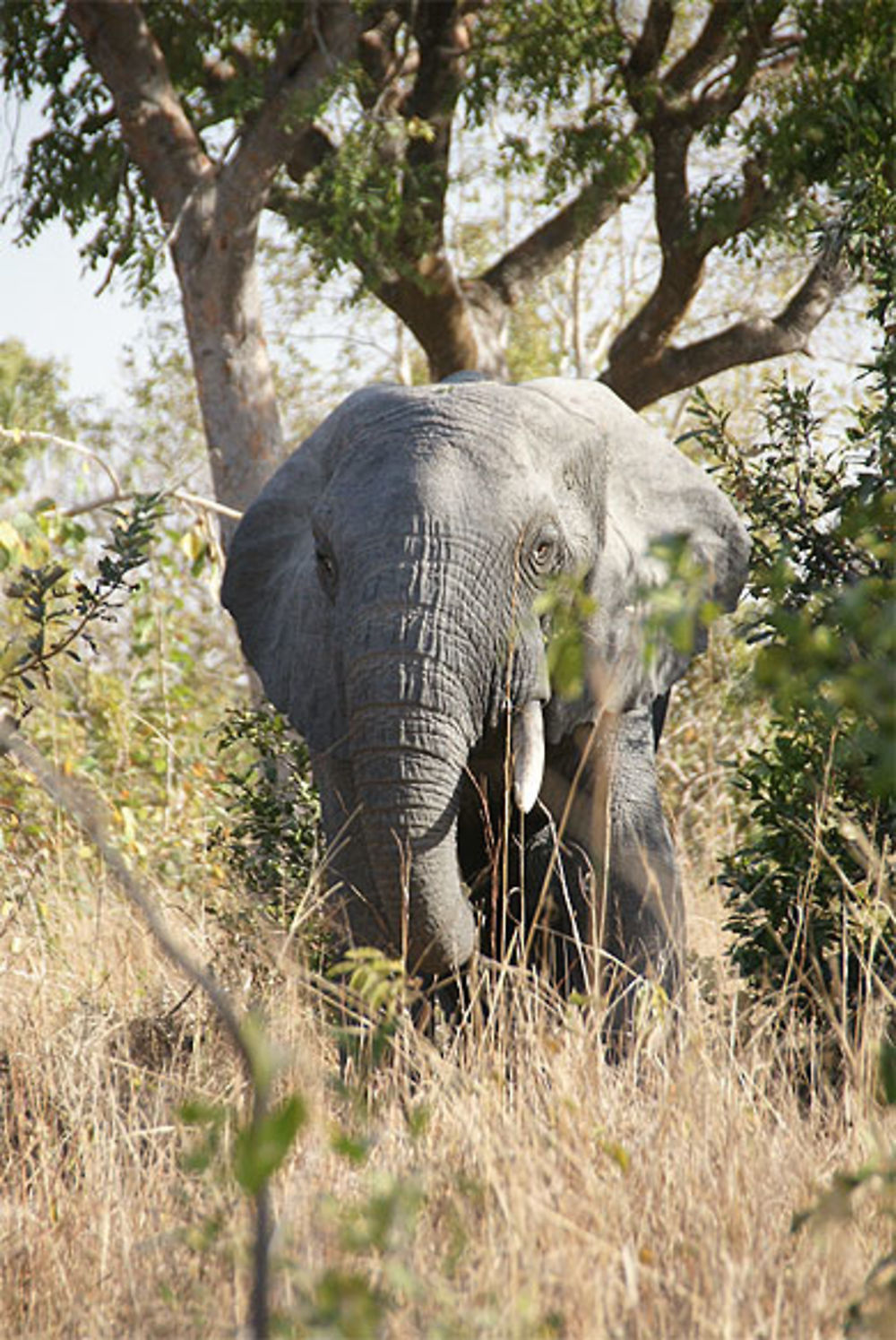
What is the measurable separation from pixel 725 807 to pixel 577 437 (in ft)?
17.7

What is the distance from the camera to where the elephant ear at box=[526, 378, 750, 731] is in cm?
495

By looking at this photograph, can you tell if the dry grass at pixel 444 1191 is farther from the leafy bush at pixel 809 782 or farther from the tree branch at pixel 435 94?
the tree branch at pixel 435 94

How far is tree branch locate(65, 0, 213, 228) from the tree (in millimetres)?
13

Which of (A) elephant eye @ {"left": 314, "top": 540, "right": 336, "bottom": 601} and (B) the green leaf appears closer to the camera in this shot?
(B) the green leaf

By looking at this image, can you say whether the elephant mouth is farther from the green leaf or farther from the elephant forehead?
the green leaf

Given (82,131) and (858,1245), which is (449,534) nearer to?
(858,1245)

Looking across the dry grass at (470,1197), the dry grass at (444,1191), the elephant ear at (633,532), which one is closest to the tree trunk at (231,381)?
the elephant ear at (633,532)

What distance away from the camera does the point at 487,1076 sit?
369 cm

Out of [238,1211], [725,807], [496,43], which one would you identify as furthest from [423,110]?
[238,1211]

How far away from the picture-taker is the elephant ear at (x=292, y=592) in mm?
5043

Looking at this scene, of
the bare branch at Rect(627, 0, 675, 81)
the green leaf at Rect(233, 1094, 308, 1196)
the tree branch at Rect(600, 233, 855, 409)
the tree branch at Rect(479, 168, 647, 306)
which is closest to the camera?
the green leaf at Rect(233, 1094, 308, 1196)

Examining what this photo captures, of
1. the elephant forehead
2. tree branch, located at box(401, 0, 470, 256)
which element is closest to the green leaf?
the elephant forehead

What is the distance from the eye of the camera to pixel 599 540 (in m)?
5.13

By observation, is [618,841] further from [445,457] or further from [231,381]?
[231,381]
